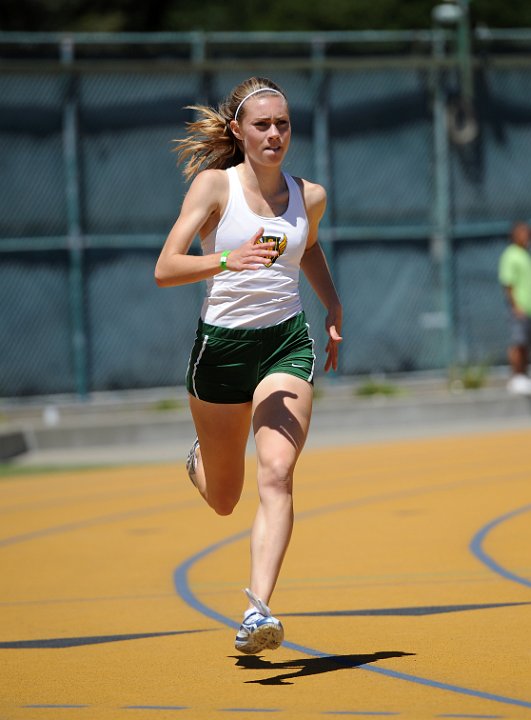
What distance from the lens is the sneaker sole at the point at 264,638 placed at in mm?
6160

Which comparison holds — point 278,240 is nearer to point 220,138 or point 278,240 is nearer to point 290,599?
point 220,138

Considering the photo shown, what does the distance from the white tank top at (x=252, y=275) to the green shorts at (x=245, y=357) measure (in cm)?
4

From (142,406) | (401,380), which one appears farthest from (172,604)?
(401,380)

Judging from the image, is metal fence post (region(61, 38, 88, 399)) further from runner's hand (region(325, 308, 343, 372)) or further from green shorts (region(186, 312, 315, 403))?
green shorts (region(186, 312, 315, 403))

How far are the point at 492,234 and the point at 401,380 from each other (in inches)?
89.8

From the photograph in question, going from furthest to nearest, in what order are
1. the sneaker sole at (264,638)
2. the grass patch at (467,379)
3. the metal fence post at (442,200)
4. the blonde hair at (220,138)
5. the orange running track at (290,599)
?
the metal fence post at (442,200) → the grass patch at (467,379) → the blonde hair at (220,138) → the sneaker sole at (264,638) → the orange running track at (290,599)

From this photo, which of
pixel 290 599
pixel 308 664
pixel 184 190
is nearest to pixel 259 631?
pixel 308 664

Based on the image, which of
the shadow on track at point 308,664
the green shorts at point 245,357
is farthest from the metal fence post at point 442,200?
the shadow on track at point 308,664

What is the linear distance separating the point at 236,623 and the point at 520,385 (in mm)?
11607

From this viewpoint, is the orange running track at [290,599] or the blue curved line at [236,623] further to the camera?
the orange running track at [290,599]

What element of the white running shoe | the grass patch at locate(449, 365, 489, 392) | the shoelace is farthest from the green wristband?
the grass patch at locate(449, 365, 489, 392)

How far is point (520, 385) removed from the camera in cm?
1873

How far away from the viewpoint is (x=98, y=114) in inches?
778

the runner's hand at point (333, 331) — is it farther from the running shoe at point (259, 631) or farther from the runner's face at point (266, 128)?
the running shoe at point (259, 631)
